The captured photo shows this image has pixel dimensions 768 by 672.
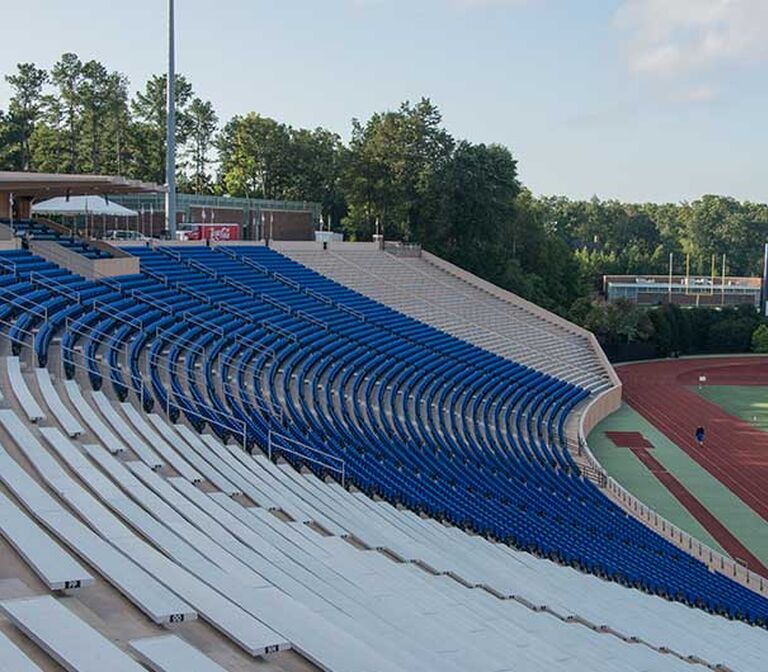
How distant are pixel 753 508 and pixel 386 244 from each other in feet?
79.4

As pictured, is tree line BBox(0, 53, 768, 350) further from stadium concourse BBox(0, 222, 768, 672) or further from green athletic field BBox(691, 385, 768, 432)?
stadium concourse BBox(0, 222, 768, 672)

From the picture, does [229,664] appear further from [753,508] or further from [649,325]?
[649,325]

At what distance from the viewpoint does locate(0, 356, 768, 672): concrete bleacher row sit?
22.9 ft

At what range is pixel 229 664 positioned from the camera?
6047 mm

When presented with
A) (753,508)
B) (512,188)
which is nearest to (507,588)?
(753,508)

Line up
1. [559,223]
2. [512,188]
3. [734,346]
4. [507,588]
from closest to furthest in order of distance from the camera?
[507,588] → [512,188] → [734,346] → [559,223]

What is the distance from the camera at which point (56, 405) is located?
12.0 meters

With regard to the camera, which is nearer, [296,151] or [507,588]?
[507,588]

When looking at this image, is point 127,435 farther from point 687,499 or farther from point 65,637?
point 687,499

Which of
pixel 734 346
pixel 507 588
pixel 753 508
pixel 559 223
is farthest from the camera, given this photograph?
pixel 559 223

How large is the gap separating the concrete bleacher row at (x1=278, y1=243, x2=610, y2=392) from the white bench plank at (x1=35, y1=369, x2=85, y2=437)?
868 inches

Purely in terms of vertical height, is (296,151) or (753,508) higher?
(296,151)

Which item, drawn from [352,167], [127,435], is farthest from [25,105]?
[127,435]

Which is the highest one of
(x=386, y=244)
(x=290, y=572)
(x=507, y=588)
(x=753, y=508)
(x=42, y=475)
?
(x=386, y=244)
